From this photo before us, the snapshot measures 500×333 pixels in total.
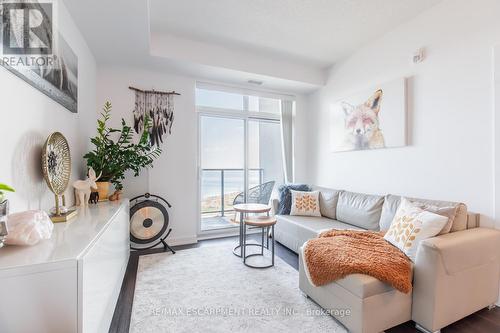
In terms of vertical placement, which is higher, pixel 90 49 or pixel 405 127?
pixel 90 49

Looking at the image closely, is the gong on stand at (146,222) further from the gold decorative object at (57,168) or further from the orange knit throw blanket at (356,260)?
the orange knit throw blanket at (356,260)

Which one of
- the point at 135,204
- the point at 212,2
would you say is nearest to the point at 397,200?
the point at 212,2

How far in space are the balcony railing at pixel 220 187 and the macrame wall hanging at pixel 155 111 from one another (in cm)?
89

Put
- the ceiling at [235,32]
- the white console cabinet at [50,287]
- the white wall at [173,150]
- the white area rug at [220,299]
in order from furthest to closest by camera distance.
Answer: the white wall at [173,150]
the ceiling at [235,32]
the white area rug at [220,299]
the white console cabinet at [50,287]

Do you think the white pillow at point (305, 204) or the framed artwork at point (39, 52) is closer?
the framed artwork at point (39, 52)

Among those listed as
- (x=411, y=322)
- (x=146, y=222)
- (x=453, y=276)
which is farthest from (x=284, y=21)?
(x=411, y=322)

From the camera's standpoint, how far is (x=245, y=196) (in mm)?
4094

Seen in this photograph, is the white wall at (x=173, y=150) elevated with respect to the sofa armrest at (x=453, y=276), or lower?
elevated

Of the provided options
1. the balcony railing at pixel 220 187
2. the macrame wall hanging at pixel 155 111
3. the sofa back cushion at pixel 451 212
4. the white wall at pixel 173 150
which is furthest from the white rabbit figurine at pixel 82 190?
the sofa back cushion at pixel 451 212

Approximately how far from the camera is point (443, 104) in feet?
7.68

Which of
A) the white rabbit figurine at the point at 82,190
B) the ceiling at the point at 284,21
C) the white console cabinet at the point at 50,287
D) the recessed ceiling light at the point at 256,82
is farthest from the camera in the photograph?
the recessed ceiling light at the point at 256,82

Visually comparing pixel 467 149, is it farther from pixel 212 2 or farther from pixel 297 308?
pixel 212 2

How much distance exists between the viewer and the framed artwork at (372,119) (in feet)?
8.89

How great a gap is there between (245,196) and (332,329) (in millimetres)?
2606
